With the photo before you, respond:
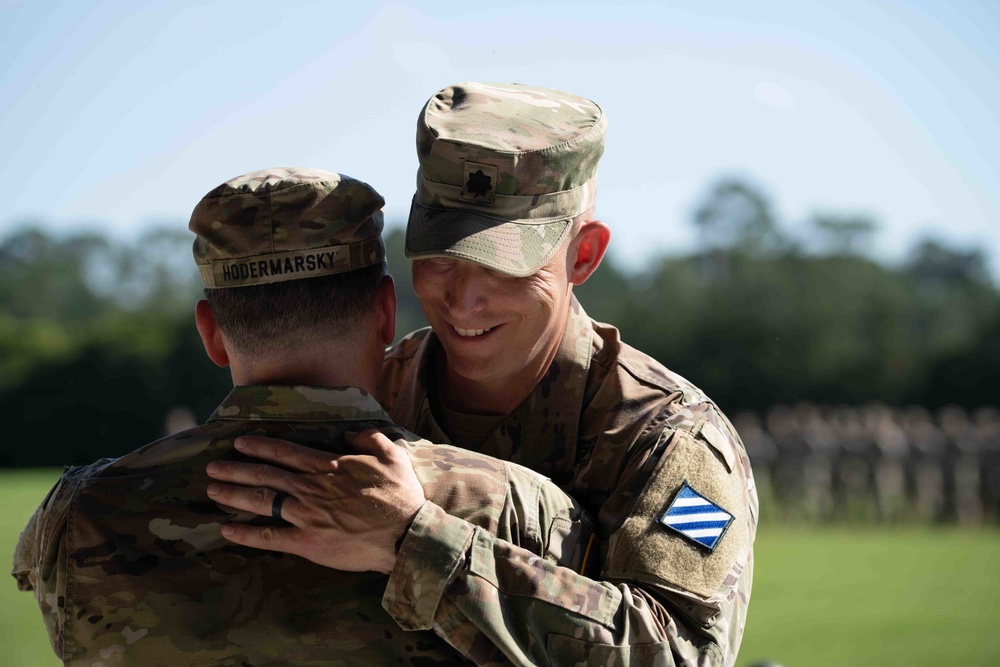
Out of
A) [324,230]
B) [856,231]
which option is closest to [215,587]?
[324,230]

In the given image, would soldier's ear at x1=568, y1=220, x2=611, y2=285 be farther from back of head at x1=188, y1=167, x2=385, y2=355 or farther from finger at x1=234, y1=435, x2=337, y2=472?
finger at x1=234, y1=435, x2=337, y2=472

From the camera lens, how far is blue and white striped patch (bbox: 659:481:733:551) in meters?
3.06

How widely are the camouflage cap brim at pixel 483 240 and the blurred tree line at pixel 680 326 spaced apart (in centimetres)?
2121

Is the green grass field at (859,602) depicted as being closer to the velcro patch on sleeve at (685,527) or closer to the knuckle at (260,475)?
the velcro patch on sleeve at (685,527)

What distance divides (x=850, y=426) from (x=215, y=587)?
79.3ft

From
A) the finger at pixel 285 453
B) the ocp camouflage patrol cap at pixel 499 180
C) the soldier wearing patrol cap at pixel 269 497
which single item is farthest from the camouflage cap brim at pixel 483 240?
the finger at pixel 285 453

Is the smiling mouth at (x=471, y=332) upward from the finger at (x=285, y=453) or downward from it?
upward

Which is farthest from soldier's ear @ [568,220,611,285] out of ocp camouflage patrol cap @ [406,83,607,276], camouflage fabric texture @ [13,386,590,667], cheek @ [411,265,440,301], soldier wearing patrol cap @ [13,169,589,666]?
camouflage fabric texture @ [13,386,590,667]

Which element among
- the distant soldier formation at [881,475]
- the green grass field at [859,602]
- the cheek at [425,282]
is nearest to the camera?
the cheek at [425,282]

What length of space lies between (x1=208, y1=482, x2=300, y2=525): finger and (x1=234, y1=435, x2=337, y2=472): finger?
0.08m

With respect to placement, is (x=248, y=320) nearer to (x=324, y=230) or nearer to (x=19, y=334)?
(x=324, y=230)

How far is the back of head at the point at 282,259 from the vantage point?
2732mm

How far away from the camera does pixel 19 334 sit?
114 feet

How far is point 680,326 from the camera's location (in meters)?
37.6
